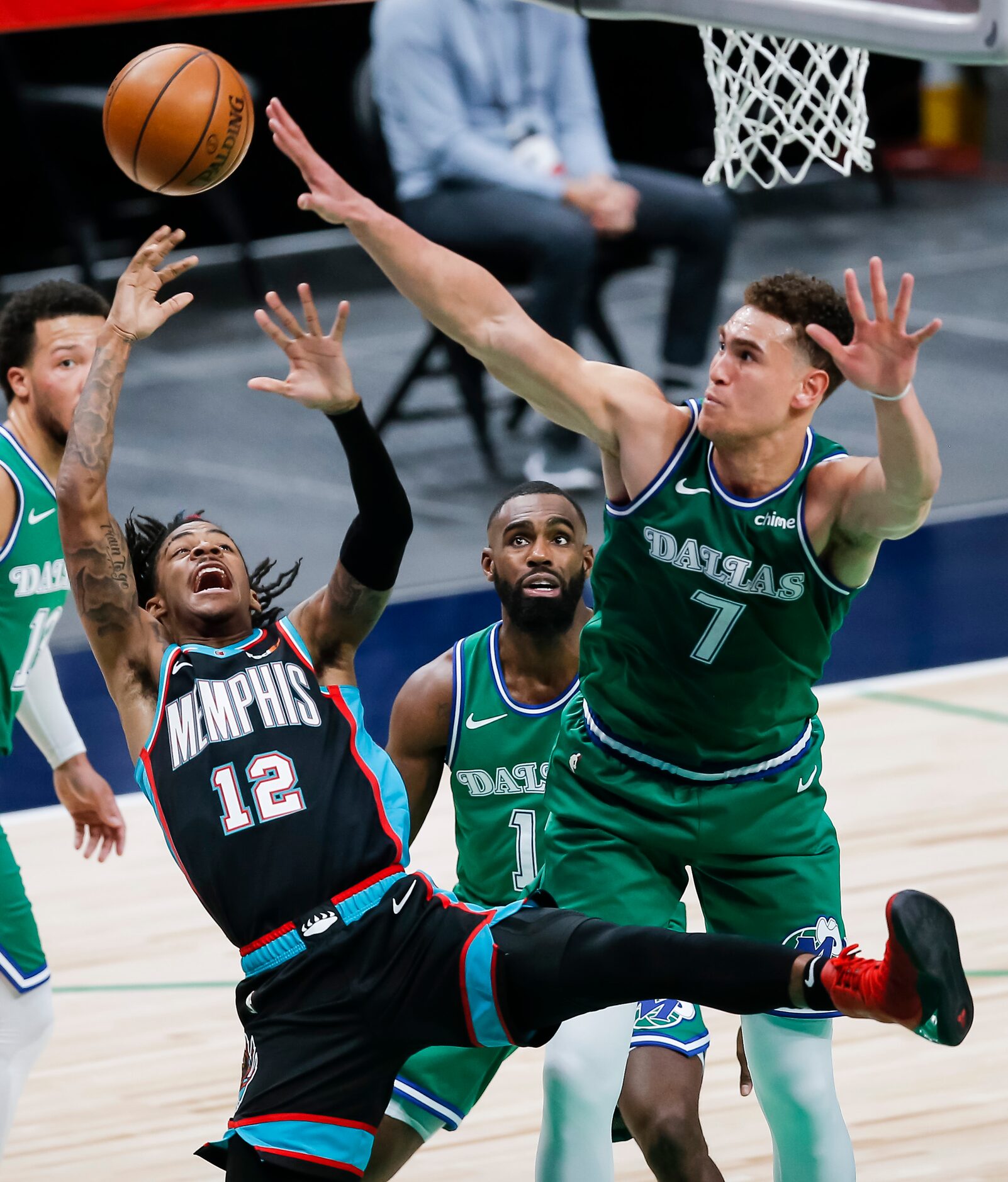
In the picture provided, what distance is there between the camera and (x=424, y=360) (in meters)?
10.8

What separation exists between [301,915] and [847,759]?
13.6ft

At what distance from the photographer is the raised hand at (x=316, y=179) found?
3.88 m

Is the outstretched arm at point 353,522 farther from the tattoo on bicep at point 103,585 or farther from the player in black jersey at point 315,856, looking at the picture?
the tattoo on bicep at point 103,585

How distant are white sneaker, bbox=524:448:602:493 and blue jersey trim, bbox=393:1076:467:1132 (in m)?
5.96

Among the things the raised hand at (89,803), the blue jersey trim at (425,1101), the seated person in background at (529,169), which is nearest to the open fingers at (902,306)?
the blue jersey trim at (425,1101)

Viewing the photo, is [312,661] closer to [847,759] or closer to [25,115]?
[847,759]

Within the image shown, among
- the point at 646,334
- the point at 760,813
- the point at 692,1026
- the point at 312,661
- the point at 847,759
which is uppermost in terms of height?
the point at 312,661

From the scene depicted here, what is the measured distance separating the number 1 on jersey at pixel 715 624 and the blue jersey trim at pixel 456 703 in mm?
762

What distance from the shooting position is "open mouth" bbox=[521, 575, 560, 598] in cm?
457

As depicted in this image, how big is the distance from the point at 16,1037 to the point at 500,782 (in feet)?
4.12

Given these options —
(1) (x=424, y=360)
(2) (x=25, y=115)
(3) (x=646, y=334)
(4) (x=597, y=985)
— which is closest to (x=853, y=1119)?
(4) (x=597, y=985)

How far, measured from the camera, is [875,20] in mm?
3688

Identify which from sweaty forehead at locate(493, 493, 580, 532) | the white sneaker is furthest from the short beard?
the white sneaker

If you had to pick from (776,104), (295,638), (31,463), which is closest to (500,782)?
(295,638)
